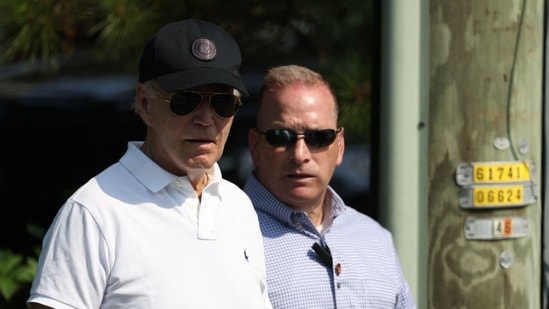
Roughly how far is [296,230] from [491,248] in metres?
0.75

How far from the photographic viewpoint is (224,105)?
2471mm

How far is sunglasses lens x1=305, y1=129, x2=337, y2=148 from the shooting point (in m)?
3.19

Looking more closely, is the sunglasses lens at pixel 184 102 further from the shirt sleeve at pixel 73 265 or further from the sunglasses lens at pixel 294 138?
the sunglasses lens at pixel 294 138

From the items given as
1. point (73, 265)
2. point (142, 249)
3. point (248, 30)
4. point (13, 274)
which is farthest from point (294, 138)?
point (13, 274)

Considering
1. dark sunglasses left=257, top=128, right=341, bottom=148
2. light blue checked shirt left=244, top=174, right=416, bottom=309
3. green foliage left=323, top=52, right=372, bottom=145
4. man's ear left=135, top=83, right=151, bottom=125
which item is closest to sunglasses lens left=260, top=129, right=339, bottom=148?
dark sunglasses left=257, top=128, right=341, bottom=148

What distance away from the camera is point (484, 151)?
3529 mm

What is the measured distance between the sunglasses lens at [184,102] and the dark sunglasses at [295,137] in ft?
2.52

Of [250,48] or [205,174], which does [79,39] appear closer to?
[250,48]

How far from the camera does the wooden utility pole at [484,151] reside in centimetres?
347

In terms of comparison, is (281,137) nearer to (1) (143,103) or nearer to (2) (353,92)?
(1) (143,103)

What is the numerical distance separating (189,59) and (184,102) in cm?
9

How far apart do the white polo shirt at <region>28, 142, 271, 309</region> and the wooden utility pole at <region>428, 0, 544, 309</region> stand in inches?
46.7

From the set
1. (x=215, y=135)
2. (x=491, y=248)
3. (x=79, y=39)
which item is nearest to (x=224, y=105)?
(x=215, y=135)

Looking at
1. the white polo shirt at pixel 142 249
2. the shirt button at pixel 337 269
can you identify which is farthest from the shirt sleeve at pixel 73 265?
the shirt button at pixel 337 269
